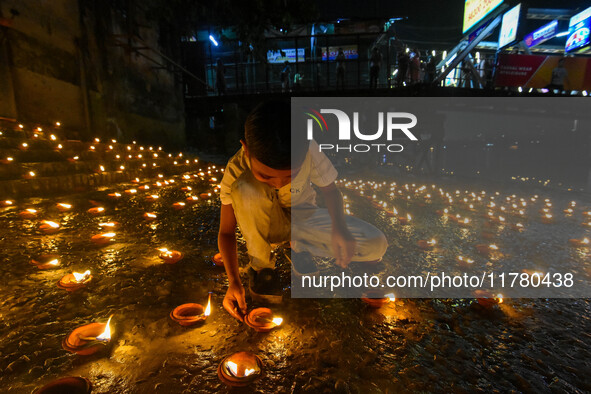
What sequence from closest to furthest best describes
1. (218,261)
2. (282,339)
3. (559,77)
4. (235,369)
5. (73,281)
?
1. (235,369)
2. (282,339)
3. (73,281)
4. (218,261)
5. (559,77)

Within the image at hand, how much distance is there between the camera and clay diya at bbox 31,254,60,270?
2558mm

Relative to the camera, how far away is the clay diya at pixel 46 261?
2.56 meters

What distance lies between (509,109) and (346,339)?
18.9 metres

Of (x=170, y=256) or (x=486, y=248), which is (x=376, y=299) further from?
(x=486, y=248)

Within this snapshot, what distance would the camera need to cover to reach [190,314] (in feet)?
6.54

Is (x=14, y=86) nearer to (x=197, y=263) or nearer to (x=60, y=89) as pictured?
(x=60, y=89)

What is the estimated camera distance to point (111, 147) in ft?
24.2

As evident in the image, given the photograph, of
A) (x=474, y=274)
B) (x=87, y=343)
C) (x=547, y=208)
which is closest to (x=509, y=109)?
(x=547, y=208)

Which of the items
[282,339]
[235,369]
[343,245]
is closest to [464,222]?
[343,245]

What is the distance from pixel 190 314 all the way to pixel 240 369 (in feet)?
2.28

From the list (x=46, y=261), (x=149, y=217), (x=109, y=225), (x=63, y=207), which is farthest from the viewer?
(x=63, y=207)

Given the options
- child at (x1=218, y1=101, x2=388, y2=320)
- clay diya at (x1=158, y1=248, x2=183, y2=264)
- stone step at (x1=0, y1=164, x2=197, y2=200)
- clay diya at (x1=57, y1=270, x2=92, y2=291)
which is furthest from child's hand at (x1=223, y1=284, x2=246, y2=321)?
stone step at (x1=0, y1=164, x2=197, y2=200)

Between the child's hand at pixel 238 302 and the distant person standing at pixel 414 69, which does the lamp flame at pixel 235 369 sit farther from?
the distant person standing at pixel 414 69

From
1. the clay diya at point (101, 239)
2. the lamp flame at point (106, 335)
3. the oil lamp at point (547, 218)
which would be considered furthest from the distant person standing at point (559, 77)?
the lamp flame at point (106, 335)
